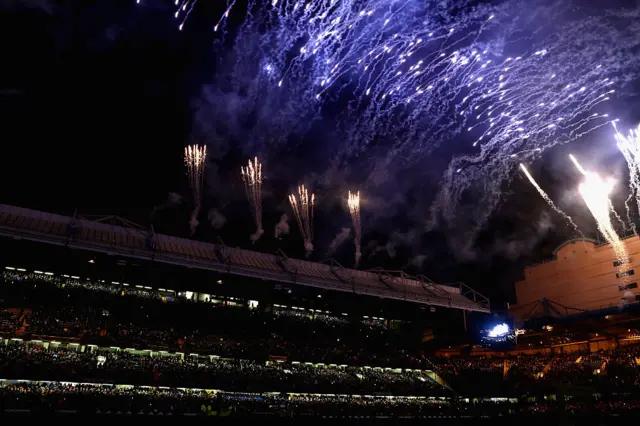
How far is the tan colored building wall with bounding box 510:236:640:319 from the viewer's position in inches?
2213

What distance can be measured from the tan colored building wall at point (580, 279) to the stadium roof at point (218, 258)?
1209 centimetres

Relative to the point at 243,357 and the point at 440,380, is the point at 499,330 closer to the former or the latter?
the point at 440,380

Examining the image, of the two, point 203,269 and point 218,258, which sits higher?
point 218,258

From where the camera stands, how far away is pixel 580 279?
61.0 metres

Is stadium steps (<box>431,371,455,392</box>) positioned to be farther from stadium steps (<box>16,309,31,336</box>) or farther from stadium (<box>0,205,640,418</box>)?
stadium steps (<box>16,309,31,336</box>)

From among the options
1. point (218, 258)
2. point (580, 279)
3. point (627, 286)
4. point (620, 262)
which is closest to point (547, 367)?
point (627, 286)

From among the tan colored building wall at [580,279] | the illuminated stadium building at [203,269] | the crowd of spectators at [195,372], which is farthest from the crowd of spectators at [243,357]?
the tan colored building wall at [580,279]

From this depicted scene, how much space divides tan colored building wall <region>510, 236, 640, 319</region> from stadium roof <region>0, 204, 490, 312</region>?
12.1 metres

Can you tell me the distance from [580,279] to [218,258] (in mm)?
45749

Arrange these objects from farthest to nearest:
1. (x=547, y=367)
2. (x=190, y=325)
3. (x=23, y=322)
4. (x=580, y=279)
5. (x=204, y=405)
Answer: (x=580, y=279), (x=547, y=367), (x=190, y=325), (x=23, y=322), (x=204, y=405)

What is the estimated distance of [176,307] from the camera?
42.3m

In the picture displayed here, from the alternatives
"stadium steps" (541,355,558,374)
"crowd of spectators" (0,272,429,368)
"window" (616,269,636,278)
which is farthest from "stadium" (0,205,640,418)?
"window" (616,269,636,278)

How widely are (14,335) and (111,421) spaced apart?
1434 centimetres

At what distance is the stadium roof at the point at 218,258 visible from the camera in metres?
35.4
